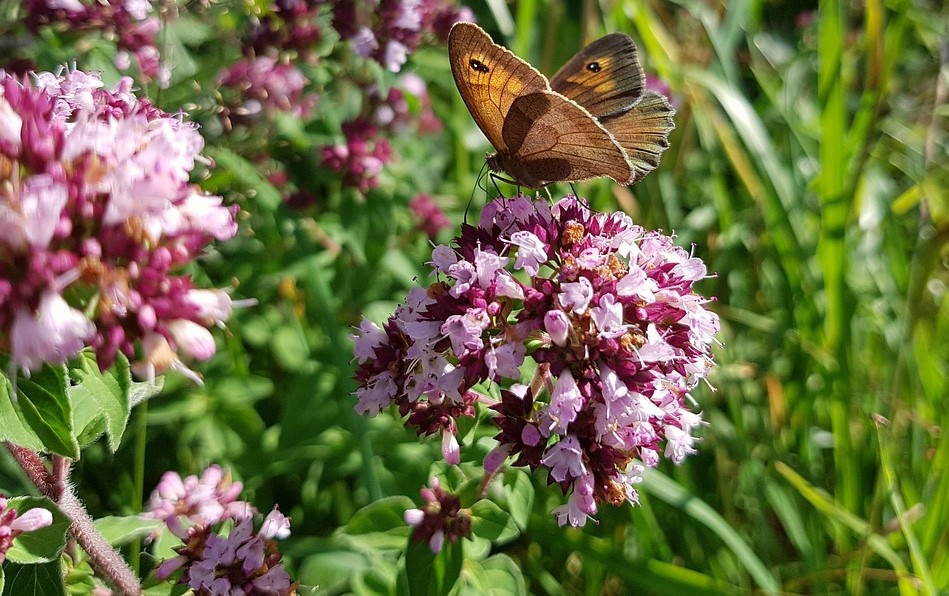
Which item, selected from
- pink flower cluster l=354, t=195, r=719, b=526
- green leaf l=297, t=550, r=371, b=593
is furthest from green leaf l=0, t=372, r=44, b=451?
green leaf l=297, t=550, r=371, b=593

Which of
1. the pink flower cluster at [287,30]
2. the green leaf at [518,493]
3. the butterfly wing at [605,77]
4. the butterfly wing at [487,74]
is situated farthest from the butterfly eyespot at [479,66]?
the pink flower cluster at [287,30]

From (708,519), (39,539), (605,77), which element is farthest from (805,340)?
(39,539)

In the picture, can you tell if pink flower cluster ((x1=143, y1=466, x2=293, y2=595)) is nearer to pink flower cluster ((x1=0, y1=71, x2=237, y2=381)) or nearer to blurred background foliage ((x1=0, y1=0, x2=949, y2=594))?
blurred background foliage ((x1=0, y1=0, x2=949, y2=594))

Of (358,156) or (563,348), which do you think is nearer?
(563,348)

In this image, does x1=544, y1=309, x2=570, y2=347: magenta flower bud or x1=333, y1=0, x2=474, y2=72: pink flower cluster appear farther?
x1=333, y1=0, x2=474, y2=72: pink flower cluster

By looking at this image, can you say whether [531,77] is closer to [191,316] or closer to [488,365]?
[488,365]

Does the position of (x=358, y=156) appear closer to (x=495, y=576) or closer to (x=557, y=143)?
(x=557, y=143)
